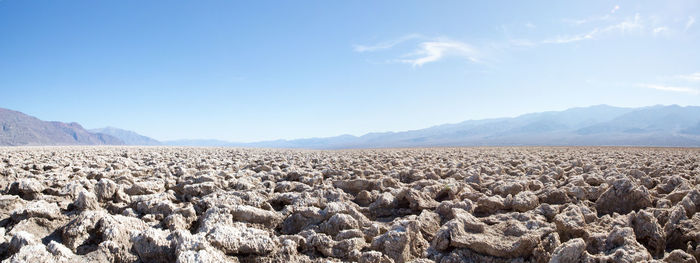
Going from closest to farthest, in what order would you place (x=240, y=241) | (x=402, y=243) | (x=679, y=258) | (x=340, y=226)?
(x=679, y=258)
(x=240, y=241)
(x=402, y=243)
(x=340, y=226)

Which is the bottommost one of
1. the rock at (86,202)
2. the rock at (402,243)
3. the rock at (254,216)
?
the rock at (402,243)

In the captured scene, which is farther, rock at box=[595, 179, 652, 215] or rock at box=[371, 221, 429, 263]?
rock at box=[595, 179, 652, 215]

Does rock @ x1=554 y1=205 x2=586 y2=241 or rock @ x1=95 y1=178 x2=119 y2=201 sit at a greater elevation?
rock @ x1=95 y1=178 x2=119 y2=201

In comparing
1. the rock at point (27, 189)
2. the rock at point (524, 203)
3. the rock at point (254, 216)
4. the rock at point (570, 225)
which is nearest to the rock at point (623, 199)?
the rock at point (524, 203)

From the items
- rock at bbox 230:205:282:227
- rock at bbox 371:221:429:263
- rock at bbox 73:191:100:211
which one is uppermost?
rock at bbox 73:191:100:211

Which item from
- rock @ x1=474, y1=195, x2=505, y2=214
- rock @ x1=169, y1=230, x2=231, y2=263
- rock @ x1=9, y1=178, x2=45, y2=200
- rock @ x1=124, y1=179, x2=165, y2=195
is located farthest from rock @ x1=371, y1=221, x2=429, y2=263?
rock @ x1=9, y1=178, x2=45, y2=200

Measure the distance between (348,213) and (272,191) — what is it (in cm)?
169

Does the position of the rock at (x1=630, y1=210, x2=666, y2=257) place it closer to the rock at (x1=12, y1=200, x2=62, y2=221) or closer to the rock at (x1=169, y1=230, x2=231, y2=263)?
the rock at (x1=169, y1=230, x2=231, y2=263)

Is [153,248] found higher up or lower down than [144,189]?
lower down

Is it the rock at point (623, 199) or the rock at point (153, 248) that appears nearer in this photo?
the rock at point (153, 248)

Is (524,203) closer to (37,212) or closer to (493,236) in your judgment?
(493,236)

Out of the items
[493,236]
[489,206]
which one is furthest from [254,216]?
[489,206]

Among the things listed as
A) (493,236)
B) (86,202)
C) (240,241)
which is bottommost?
(493,236)

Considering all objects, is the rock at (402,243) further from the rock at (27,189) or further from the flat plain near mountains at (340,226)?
the rock at (27,189)
